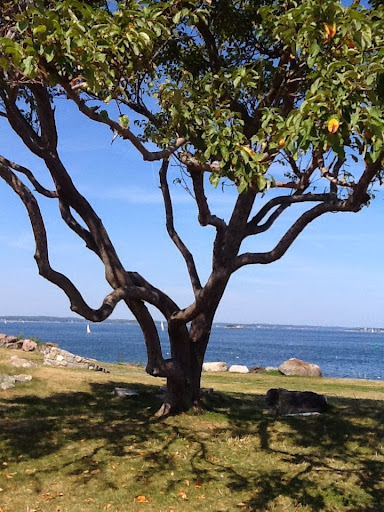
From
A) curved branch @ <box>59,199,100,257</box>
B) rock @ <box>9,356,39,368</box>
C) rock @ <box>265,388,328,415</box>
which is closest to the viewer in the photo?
curved branch @ <box>59,199,100,257</box>

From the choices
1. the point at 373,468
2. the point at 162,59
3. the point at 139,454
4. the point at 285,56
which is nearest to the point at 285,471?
the point at 373,468

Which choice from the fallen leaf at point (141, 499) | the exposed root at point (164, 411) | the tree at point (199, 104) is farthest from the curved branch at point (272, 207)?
the fallen leaf at point (141, 499)

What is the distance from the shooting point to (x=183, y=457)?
9.76 m

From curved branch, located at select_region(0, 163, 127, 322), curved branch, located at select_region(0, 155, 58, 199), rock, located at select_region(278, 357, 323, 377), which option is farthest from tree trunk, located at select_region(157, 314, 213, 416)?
rock, located at select_region(278, 357, 323, 377)

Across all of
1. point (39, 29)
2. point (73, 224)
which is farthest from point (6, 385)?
point (39, 29)

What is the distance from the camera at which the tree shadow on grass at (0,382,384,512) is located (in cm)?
862

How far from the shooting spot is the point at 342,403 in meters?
14.5

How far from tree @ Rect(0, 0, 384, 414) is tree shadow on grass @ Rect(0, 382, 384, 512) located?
1421mm

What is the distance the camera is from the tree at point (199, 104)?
6516mm

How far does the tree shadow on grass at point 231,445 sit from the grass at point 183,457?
0.07 feet

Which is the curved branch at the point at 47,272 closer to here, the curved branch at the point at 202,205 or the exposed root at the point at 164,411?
the curved branch at the point at 202,205

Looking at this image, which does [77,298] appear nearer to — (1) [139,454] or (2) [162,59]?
(1) [139,454]

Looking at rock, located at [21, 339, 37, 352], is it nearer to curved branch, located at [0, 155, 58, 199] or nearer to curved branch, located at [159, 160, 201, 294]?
curved branch, located at [159, 160, 201, 294]

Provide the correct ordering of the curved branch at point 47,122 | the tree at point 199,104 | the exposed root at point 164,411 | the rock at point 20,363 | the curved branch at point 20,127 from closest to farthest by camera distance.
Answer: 1. the tree at point 199,104
2. the curved branch at point 20,127
3. the curved branch at point 47,122
4. the exposed root at point 164,411
5. the rock at point 20,363
